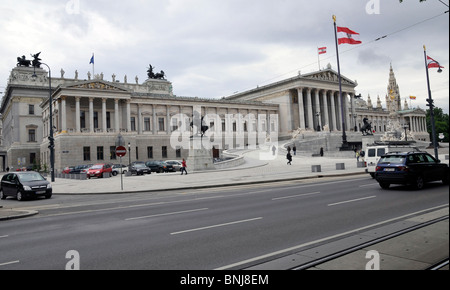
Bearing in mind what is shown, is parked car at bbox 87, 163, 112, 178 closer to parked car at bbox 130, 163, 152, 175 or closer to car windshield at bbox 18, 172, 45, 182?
parked car at bbox 130, 163, 152, 175

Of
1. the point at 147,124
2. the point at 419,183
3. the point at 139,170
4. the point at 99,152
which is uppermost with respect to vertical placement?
the point at 147,124

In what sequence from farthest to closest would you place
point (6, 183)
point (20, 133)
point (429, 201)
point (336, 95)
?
point (336, 95) → point (20, 133) → point (6, 183) → point (429, 201)

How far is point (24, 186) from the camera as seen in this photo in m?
19.8

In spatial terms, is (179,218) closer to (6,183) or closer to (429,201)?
(429,201)

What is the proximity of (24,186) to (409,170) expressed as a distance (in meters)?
20.6

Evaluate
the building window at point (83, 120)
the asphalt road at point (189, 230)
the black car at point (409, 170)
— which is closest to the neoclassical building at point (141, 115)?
the building window at point (83, 120)

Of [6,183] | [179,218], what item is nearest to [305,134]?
[6,183]

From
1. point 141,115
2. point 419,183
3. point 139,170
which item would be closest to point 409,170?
point 419,183

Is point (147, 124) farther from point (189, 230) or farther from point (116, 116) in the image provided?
point (189, 230)

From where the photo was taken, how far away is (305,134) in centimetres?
7819

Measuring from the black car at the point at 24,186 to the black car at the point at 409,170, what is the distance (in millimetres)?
18867

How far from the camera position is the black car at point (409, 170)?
15.6m

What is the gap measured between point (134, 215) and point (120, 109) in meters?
61.4

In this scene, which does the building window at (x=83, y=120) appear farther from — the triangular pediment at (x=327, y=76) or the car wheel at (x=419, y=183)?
the car wheel at (x=419, y=183)
